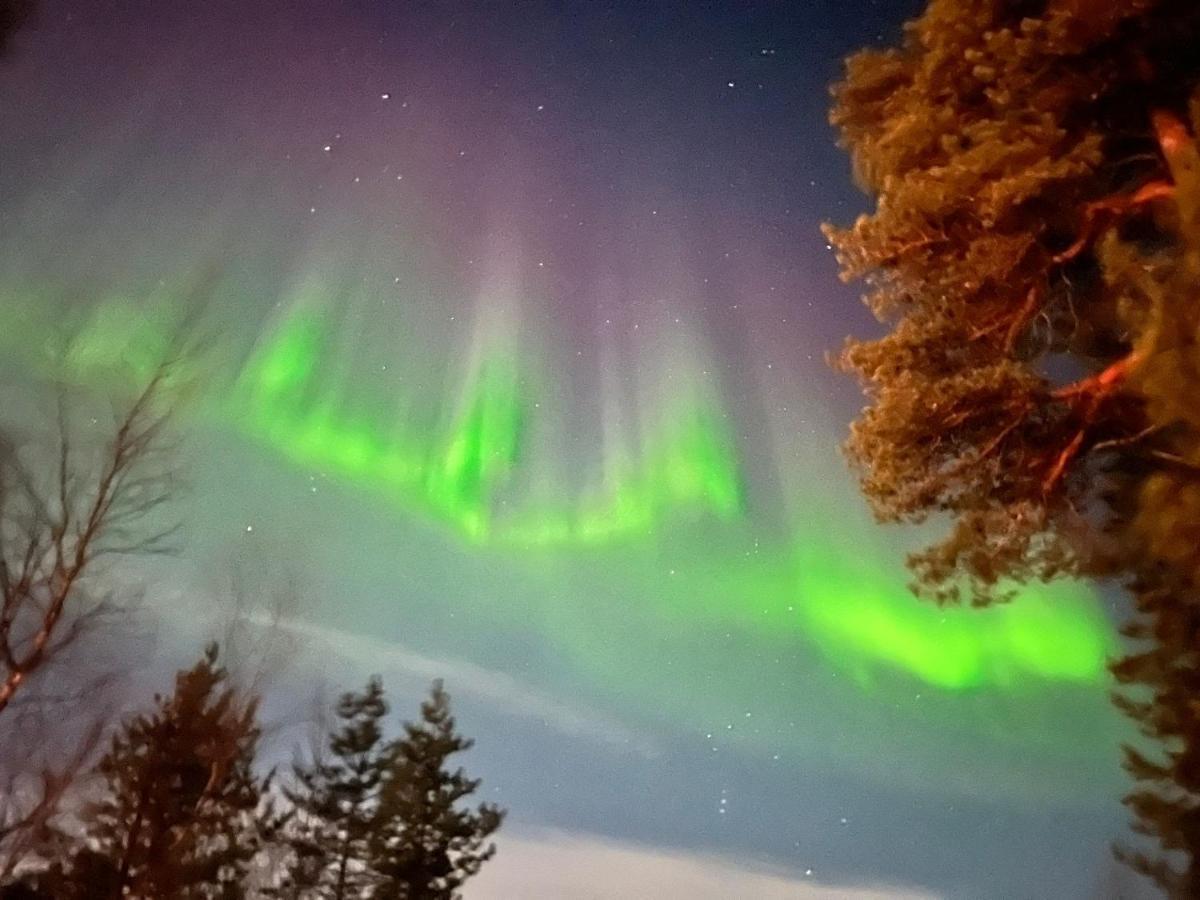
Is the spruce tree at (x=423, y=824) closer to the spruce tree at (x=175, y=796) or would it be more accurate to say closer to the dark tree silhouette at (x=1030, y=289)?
the spruce tree at (x=175, y=796)

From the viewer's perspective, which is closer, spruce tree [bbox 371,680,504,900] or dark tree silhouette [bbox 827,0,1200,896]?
dark tree silhouette [bbox 827,0,1200,896]

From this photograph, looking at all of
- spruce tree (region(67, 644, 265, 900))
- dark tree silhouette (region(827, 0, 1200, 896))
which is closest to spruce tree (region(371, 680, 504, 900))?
spruce tree (region(67, 644, 265, 900))

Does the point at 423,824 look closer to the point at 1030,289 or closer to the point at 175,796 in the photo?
the point at 175,796

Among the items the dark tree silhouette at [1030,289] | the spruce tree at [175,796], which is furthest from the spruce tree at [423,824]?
the dark tree silhouette at [1030,289]

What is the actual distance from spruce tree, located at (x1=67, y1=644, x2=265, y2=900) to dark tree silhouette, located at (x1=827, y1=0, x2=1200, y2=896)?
1056 cm

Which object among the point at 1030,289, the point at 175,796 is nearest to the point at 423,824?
the point at 175,796

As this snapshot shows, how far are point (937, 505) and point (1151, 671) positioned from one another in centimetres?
166

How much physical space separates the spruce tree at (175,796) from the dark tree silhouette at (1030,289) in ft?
34.7

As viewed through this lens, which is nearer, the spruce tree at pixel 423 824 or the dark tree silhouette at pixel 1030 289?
the dark tree silhouette at pixel 1030 289

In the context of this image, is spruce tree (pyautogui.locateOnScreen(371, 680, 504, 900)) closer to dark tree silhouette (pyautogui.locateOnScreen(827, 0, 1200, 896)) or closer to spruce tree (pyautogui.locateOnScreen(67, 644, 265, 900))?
spruce tree (pyautogui.locateOnScreen(67, 644, 265, 900))

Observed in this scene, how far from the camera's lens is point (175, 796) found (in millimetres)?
14781

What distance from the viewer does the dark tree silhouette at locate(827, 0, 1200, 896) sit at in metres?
5.66

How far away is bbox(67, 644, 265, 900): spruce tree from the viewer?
14.0 meters

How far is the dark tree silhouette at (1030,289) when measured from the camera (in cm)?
566
